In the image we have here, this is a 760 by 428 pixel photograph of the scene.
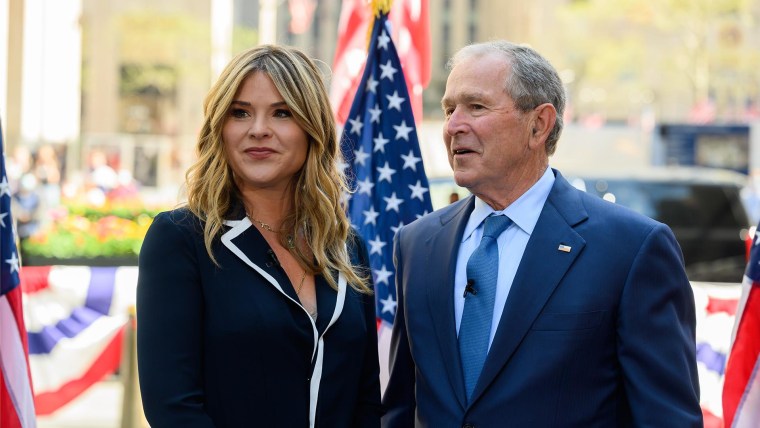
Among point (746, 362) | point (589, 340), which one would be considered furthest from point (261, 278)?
point (746, 362)

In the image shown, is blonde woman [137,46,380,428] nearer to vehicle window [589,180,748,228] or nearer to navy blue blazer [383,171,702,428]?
navy blue blazer [383,171,702,428]

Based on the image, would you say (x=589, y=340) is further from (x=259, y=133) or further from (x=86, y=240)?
(x=86, y=240)

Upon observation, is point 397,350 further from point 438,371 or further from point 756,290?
point 756,290

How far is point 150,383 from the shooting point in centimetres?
275

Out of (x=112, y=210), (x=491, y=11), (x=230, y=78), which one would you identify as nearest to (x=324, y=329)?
(x=230, y=78)

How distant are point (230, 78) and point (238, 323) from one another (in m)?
0.72

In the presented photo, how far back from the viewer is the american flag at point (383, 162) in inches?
189

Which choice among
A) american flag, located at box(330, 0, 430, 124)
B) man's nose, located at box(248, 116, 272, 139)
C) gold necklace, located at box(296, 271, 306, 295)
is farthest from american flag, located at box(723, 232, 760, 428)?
american flag, located at box(330, 0, 430, 124)

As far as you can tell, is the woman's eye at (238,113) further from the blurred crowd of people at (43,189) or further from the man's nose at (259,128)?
the blurred crowd of people at (43,189)

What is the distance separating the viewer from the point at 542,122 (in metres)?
3.11

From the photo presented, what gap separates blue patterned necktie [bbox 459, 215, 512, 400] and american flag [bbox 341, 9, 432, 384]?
1745mm

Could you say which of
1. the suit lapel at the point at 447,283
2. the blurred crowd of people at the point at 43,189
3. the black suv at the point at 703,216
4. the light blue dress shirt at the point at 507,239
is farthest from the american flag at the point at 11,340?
the blurred crowd of people at the point at 43,189

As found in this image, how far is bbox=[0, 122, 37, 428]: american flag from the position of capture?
383cm

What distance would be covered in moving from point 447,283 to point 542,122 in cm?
57
